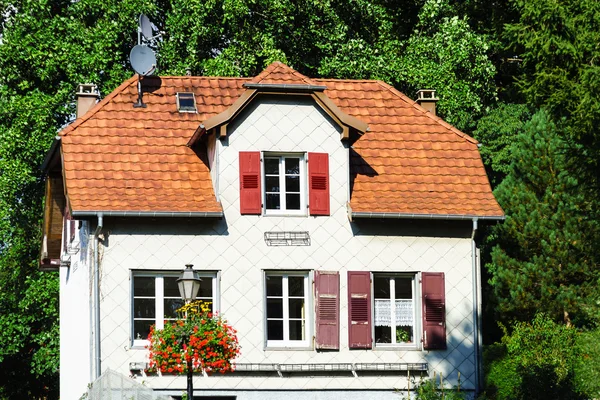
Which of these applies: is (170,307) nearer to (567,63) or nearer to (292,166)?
(292,166)

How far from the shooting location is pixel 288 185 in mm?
26469

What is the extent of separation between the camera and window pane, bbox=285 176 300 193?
26.5m

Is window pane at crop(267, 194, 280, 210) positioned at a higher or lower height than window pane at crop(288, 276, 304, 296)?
higher

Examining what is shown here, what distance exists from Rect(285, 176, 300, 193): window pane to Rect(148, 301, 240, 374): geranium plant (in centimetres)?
465

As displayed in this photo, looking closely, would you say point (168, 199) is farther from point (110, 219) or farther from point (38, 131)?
point (38, 131)

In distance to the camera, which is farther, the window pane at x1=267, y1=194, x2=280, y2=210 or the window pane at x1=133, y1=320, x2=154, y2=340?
the window pane at x1=267, y1=194, x2=280, y2=210

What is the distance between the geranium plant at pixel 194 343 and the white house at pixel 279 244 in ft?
9.57

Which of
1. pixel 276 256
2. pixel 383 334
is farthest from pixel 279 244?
pixel 383 334

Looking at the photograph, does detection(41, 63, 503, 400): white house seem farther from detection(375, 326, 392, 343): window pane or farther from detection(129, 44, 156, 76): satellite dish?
detection(129, 44, 156, 76): satellite dish

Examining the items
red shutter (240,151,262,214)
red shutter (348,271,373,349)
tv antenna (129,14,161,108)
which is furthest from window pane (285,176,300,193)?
tv antenna (129,14,161,108)

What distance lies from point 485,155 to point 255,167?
47.1ft

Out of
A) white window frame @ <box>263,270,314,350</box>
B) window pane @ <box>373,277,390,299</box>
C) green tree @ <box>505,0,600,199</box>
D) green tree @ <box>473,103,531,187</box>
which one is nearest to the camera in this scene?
green tree @ <box>505,0,600,199</box>

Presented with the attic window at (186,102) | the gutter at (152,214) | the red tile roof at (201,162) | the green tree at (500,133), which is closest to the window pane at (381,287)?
the red tile roof at (201,162)

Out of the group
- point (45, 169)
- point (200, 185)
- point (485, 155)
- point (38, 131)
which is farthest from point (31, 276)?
point (485, 155)
